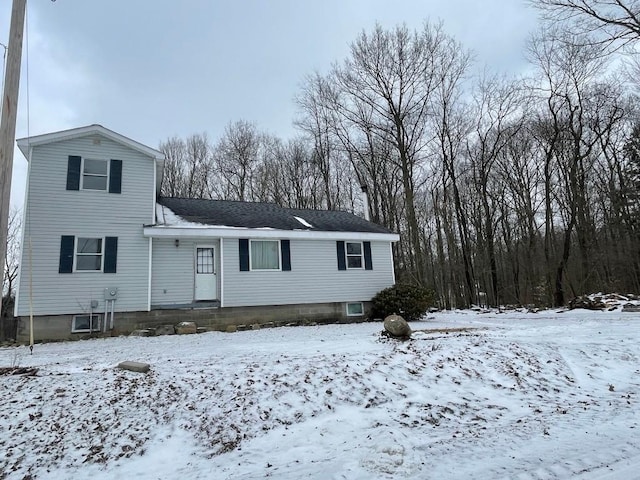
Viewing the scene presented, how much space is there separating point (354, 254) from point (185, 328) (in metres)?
6.57

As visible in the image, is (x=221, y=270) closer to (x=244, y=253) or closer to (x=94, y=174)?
(x=244, y=253)

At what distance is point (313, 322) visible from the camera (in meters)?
13.6

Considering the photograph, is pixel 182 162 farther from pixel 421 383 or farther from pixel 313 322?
pixel 421 383

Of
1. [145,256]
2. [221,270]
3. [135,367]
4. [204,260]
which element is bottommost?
[135,367]

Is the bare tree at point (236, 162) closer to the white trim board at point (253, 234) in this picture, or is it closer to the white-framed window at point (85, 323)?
the white trim board at point (253, 234)

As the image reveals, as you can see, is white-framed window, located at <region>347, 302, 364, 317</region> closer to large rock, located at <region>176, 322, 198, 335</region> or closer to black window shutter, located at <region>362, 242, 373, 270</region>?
black window shutter, located at <region>362, 242, 373, 270</region>

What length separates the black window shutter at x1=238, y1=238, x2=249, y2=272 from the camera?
42.6 ft

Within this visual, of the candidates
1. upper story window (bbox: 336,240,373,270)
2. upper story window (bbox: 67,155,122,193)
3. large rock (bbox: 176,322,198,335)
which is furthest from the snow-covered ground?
upper story window (bbox: 336,240,373,270)

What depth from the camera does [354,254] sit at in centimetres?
1479

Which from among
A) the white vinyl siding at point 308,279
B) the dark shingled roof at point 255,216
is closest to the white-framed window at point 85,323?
the white vinyl siding at point 308,279

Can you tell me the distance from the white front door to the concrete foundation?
1.71 ft

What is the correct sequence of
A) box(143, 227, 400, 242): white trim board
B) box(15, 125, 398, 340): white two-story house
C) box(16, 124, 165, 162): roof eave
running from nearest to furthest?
box(15, 125, 398, 340): white two-story house
box(16, 124, 165, 162): roof eave
box(143, 227, 400, 242): white trim board

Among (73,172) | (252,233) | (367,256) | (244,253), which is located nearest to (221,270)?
(244,253)

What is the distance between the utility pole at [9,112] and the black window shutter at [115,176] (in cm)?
650
